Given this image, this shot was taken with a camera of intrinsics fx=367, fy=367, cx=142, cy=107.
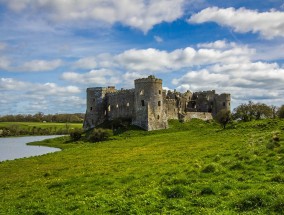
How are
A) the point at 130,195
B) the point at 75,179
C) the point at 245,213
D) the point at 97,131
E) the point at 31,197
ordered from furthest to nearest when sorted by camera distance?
the point at 97,131 < the point at 75,179 < the point at 31,197 < the point at 130,195 < the point at 245,213

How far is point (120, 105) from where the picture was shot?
80562mm

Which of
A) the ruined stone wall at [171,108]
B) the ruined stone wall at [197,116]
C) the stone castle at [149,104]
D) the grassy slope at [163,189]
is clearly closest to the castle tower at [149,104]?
the stone castle at [149,104]

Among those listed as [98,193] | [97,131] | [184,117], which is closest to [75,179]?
[98,193]

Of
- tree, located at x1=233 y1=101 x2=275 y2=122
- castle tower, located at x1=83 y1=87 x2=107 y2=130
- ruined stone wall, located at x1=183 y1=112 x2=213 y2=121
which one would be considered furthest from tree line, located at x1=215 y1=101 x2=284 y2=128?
castle tower, located at x1=83 y1=87 x2=107 y2=130

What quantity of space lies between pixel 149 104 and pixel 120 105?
9.28 meters

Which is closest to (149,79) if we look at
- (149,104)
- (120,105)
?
(149,104)

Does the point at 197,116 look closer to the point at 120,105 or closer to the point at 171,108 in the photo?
the point at 171,108

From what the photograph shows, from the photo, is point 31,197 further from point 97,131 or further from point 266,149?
point 97,131

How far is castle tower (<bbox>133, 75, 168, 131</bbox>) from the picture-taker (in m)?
73.2

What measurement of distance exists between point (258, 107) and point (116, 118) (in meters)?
32.8

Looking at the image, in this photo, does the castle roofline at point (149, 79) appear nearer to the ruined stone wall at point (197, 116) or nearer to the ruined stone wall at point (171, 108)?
the ruined stone wall at point (171, 108)

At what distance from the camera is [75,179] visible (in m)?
25.4

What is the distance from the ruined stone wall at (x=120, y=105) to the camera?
258ft

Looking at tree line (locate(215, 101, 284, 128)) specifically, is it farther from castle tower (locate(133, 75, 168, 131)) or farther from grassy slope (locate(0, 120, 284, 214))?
grassy slope (locate(0, 120, 284, 214))
